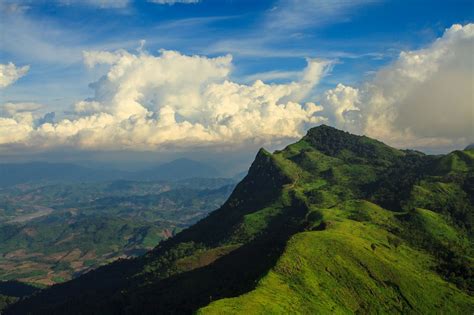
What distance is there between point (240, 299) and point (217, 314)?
55.3 ft

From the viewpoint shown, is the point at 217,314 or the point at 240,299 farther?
the point at 240,299

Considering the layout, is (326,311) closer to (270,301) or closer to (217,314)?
(270,301)

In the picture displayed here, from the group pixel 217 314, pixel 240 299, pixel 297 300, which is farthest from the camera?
pixel 297 300

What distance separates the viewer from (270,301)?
18025 centimetres

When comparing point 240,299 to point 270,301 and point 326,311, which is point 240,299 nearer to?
point 270,301

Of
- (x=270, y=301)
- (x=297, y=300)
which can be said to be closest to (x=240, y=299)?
(x=270, y=301)

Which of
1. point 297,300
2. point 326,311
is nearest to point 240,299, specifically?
point 297,300

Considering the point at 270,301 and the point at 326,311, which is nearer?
the point at 270,301

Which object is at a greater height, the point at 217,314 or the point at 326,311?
the point at 217,314

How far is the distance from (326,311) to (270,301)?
32611 mm

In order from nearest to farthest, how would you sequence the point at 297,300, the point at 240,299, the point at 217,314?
1. the point at 217,314
2. the point at 240,299
3. the point at 297,300

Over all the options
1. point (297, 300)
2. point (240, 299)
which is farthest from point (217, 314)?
point (297, 300)

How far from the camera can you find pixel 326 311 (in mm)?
198500

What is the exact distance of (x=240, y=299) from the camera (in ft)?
581
